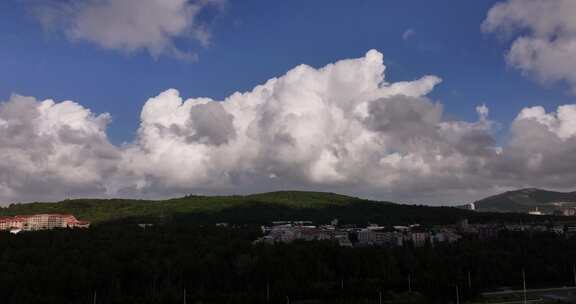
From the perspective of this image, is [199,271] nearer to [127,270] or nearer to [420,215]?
[127,270]

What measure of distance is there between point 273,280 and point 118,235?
34611 millimetres

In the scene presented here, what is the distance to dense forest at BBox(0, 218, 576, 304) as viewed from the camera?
57188 mm

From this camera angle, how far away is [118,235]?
86125 mm

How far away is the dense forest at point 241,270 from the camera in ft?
188

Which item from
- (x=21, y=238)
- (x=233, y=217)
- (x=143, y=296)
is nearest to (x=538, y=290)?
(x=143, y=296)

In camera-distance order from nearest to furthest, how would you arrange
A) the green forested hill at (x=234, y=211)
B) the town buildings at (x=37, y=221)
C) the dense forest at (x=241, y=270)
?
the dense forest at (x=241, y=270) < the town buildings at (x=37, y=221) < the green forested hill at (x=234, y=211)

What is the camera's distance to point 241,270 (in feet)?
217

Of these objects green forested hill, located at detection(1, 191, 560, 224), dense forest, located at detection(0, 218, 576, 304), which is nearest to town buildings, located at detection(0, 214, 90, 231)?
green forested hill, located at detection(1, 191, 560, 224)

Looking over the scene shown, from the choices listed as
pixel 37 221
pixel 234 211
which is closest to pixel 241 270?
pixel 234 211

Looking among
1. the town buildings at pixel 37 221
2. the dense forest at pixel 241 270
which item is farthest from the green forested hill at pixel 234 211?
the dense forest at pixel 241 270

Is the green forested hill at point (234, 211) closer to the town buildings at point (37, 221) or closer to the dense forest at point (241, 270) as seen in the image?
the town buildings at point (37, 221)

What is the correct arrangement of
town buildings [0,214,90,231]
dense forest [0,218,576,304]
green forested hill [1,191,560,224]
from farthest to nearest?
green forested hill [1,191,560,224], town buildings [0,214,90,231], dense forest [0,218,576,304]

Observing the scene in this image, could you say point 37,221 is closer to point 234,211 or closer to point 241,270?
point 234,211

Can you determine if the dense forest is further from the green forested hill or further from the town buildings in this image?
the green forested hill
